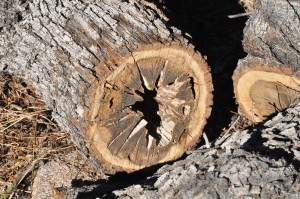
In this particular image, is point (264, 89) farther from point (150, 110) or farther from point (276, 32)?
point (150, 110)

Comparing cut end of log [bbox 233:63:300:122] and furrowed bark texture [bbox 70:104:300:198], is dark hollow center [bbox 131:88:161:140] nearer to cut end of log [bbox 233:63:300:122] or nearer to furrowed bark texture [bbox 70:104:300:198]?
furrowed bark texture [bbox 70:104:300:198]

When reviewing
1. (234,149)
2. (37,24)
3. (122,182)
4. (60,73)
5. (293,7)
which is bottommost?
(122,182)

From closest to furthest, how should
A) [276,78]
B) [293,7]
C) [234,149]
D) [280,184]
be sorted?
[280,184] < [234,149] < [293,7] < [276,78]

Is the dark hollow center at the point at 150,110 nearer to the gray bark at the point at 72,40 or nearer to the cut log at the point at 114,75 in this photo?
the cut log at the point at 114,75

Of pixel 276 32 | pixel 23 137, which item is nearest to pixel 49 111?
pixel 23 137

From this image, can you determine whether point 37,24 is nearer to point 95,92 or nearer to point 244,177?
point 95,92

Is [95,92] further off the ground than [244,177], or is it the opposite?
[95,92]

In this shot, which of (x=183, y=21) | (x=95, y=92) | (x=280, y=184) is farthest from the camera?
(x=183, y=21)

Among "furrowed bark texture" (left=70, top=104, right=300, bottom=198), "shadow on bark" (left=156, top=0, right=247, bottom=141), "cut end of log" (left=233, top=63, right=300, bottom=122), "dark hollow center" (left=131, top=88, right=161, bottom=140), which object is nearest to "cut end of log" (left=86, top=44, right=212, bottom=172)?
"dark hollow center" (left=131, top=88, right=161, bottom=140)

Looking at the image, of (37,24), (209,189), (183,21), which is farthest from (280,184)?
(183,21)
